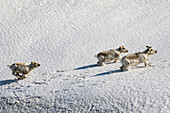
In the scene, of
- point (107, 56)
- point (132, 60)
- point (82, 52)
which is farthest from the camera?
point (82, 52)

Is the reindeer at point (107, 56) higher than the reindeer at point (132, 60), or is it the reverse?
the reindeer at point (107, 56)

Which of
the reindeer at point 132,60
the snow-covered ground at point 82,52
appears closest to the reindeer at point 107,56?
the snow-covered ground at point 82,52

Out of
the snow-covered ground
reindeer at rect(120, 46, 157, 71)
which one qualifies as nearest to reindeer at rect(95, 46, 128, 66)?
the snow-covered ground

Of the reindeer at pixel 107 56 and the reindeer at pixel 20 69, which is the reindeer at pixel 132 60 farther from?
the reindeer at pixel 20 69

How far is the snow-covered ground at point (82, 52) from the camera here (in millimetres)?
10766

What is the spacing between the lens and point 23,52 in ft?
55.9

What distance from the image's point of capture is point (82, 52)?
16719 mm

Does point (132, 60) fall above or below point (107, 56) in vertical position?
below

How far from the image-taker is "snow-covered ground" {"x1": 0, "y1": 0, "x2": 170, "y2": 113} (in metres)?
10.8

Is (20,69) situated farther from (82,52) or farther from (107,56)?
(82,52)

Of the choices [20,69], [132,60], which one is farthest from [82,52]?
[20,69]

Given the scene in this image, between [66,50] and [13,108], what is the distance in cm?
640

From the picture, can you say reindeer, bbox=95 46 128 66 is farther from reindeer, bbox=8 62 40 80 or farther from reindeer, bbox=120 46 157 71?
reindeer, bbox=8 62 40 80

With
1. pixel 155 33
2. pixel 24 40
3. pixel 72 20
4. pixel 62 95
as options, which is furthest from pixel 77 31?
pixel 62 95
